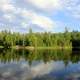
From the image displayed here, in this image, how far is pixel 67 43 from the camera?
177750 mm

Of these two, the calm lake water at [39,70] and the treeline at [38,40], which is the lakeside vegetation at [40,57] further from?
the treeline at [38,40]

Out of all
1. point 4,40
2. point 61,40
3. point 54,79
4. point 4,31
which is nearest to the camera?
point 54,79

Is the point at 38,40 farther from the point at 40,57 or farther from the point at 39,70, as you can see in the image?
the point at 39,70

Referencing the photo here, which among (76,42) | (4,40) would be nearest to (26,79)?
(4,40)

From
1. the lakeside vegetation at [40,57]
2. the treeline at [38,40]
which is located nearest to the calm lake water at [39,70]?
the lakeside vegetation at [40,57]

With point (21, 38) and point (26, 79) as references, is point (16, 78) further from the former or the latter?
point (21, 38)

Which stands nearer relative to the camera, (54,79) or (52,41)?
(54,79)

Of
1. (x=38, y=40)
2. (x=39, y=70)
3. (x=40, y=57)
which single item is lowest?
(x=40, y=57)

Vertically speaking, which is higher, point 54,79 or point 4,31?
point 4,31

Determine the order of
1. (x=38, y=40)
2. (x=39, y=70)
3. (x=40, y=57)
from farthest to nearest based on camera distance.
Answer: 1. (x=38, y=40)
2. (x=40, y=57)
3. (x=39, y=70)

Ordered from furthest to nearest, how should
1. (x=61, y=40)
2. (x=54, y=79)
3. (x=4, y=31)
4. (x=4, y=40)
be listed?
(x=4, y=31), (x=61, y=40), (x=4, y=40), (x=54, y=79)

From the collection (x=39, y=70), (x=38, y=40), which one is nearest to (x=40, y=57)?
(x=39, y=70)

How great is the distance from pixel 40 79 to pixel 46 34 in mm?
160712

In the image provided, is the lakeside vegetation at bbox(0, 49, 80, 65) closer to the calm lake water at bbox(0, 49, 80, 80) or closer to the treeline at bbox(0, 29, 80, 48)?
the calm lake water at bbox(0, 49, 80, 80)
